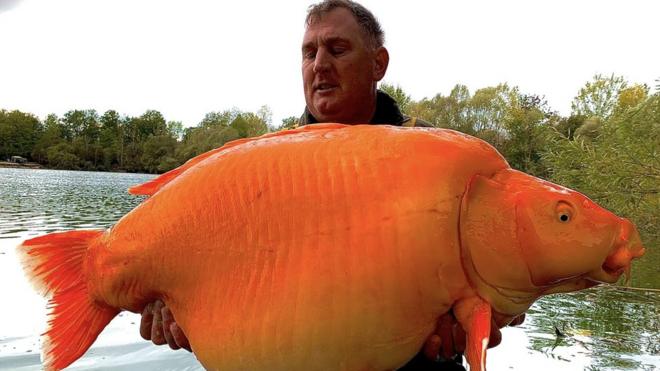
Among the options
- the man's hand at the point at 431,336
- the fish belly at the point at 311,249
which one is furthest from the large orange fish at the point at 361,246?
the man's hand at the point at 431,336

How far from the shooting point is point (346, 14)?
119 inches

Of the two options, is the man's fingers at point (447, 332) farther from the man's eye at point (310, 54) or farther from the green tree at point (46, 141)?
the green tree at point (46, 141)

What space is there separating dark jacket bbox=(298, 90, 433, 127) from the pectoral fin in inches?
67.0

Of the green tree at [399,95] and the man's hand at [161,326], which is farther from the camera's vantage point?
the green tree at [399,95]

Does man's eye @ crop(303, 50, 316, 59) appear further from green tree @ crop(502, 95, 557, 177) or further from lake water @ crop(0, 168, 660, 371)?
green tree @ crop(502, 95, 557, 177)

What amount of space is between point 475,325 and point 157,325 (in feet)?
4.07

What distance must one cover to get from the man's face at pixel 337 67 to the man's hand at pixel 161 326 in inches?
58.4

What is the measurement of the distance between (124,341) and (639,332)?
6.24 metres

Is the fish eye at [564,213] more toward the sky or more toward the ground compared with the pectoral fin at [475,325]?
more toward the sky

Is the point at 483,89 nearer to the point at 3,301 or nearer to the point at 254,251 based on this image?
the point at 3,301

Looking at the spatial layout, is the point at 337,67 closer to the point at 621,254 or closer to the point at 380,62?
the point at 380,62

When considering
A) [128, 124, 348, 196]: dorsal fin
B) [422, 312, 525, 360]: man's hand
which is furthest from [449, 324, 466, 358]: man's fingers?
[128, 124, 348, 196]: dorsal fin

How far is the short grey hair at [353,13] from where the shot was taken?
303cm

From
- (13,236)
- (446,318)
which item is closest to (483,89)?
(13,236)
